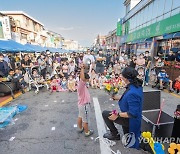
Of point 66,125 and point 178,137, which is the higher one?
point 178,137

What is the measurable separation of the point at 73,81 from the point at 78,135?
4.41 meters

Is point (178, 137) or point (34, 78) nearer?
point (178, 137)

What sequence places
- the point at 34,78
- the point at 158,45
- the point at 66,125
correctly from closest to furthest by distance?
1. the point at 66,125
2. the point at 34,78
3. the point at 158,45

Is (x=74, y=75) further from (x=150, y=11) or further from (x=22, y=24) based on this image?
(x=22, y=24)

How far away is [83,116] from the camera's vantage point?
332 centimetres

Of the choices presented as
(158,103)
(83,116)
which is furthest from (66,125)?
(158,103)

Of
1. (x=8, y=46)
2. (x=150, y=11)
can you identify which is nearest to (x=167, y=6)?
(x=150, y=11)

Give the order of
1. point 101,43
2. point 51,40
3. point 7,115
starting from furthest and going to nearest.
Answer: point 101,43, point 51,40, point 7,115

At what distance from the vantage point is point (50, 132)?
3568mm

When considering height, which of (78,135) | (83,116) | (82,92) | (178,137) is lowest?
(78,135)

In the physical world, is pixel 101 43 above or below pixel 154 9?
below

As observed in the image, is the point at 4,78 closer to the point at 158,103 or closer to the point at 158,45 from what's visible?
the point at 158,103

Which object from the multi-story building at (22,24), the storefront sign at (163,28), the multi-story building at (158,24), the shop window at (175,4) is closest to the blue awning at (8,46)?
the multi-story building at (158,24)

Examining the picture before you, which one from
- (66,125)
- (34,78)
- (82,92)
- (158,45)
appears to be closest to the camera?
(82,92)
